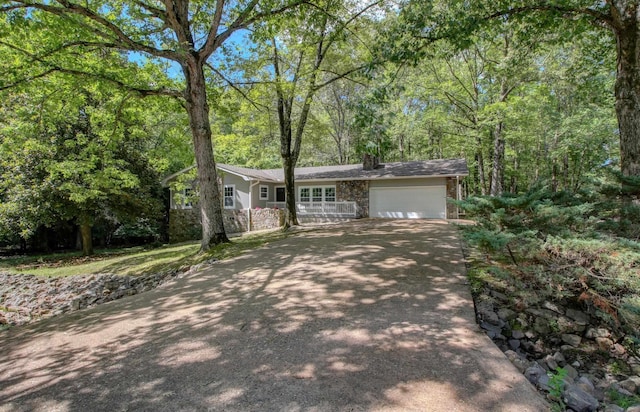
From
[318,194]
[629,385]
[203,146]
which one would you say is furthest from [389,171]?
[629,385]

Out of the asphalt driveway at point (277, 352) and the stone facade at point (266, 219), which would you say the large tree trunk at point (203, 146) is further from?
the stone facade at point (266, 219)

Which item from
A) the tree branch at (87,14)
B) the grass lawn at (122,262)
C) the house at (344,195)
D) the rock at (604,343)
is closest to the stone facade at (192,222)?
the house at (344,195)

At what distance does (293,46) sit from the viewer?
41.0ft

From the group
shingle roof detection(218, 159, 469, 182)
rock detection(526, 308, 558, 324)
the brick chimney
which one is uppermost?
the brick chimney

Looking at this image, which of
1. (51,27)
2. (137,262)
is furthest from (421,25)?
(137,262)

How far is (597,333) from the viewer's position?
4.07 m

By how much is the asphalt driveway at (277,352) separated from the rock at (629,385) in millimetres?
1305

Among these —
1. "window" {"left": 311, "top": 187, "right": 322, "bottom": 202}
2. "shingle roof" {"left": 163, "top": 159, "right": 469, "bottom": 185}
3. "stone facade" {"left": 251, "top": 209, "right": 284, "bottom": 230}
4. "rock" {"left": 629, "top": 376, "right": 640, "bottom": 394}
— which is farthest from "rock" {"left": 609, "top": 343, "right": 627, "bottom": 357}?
"window" {"left": 311, "top": 187, "right": 322, "bottom": 202}

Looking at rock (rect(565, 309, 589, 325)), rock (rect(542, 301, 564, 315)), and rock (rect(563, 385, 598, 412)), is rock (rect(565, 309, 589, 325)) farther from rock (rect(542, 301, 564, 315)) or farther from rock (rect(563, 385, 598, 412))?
rock (rect(563, 385, 598, 412))

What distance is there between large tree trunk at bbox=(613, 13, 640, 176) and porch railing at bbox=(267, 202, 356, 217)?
12.9 metres

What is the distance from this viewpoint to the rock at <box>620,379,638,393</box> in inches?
120

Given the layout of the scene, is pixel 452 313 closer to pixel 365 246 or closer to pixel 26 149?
pixel 365 246

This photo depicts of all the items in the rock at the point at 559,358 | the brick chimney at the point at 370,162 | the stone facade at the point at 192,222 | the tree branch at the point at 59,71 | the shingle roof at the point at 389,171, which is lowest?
the rock at the point at 559,358

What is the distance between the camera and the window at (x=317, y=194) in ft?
63.8
